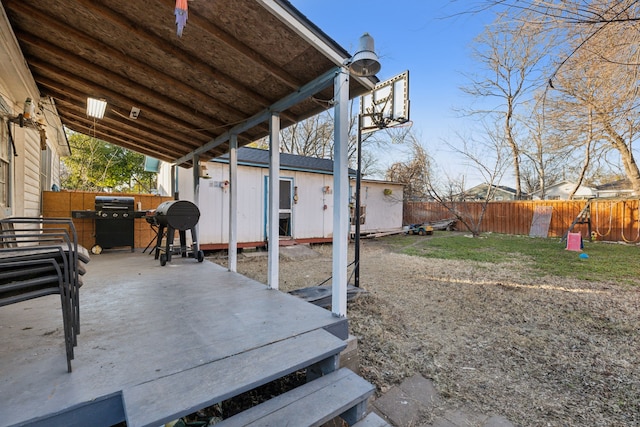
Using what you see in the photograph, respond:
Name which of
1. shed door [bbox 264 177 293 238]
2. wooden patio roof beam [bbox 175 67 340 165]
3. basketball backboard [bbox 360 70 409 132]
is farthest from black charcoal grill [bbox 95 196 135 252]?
basketball backboard [bbox 360 70 409 132]

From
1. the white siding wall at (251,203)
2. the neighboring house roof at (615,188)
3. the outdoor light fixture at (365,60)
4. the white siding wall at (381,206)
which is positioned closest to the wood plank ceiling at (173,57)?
the outdoor light fixture at (365,60)

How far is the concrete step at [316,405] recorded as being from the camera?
4.57 feet

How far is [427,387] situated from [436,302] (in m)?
2.09

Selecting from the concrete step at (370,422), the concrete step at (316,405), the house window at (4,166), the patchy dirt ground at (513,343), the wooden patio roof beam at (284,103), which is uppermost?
the wooden patio roof beam at (284,103)

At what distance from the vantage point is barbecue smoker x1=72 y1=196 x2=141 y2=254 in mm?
5535

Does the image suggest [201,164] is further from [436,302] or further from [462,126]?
[462,126]

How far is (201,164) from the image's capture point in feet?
18.5

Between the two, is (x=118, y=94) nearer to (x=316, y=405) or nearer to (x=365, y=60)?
(x=365, y=60)

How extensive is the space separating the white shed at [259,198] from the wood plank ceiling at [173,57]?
3570mm

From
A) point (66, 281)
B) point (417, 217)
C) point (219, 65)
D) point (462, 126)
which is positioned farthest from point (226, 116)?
point (417, 217)

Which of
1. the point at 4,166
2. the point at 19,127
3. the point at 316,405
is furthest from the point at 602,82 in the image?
the point at 19,127

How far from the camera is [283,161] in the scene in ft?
30.3

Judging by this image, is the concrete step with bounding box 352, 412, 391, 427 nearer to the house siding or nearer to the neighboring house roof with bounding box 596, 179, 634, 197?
the house siding

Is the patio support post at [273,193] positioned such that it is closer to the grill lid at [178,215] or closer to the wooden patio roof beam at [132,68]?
the wooden patio roof beam at [132,68]
